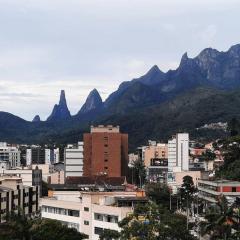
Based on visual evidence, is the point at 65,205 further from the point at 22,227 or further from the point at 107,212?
the point at 22,227

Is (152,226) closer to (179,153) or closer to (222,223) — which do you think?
(222,223)

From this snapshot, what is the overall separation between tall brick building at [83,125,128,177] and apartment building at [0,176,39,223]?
157 feet

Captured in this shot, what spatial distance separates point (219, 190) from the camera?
84.0 meters

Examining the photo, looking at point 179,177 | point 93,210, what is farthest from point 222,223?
point 179,177

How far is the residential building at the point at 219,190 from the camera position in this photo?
3263 inches

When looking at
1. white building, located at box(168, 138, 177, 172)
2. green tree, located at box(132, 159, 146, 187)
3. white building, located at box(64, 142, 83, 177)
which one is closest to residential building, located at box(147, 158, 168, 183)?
white building, located at box(168, 138, 177, 172)

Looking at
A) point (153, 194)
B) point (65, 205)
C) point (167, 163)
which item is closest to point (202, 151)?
point (167, 163)

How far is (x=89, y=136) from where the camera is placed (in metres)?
141

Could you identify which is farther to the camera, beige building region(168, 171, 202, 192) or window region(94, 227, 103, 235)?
beige building region(168, 171, 202, 192)

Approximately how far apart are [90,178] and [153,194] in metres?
21.4

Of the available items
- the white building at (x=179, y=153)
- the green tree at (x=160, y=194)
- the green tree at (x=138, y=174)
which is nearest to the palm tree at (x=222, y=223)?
the green tree at (x=160, y=194)

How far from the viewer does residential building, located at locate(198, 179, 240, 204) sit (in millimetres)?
82875

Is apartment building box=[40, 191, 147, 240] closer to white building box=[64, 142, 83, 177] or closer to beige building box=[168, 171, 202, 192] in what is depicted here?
beige building box=[168, 171, 202, 192]

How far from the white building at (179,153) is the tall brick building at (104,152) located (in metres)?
18.6
